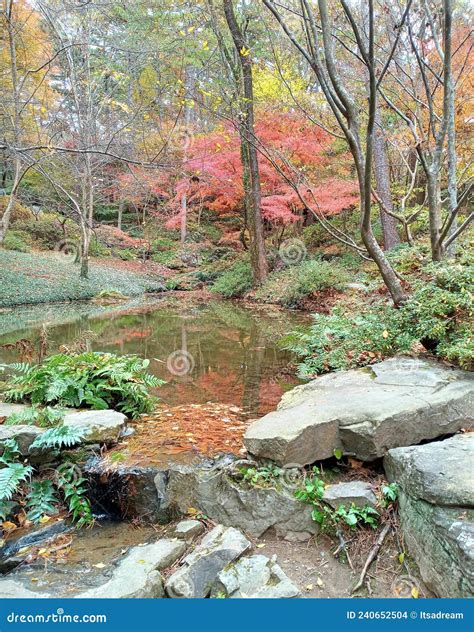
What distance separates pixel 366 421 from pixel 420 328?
1.36 meters

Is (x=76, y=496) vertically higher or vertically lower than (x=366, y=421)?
lower

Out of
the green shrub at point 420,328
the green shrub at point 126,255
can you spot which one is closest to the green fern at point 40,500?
the green shrub at point 420,328

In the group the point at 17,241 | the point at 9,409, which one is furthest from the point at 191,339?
the point at 17,241

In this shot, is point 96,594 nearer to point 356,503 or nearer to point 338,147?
point 356,503

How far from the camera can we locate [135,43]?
7.31 metres

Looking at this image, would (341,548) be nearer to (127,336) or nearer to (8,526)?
(8,526)

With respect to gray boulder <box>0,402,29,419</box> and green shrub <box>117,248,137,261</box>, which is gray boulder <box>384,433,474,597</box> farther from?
green shrub <box>117,248,137,261</box>

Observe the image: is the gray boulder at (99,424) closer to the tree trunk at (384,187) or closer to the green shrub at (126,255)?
the tree trunk at (384,187)

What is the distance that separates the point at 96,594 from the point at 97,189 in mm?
16297

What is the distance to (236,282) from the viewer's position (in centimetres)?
1433

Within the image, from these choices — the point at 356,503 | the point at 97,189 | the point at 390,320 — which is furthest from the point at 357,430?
the point at 97,189

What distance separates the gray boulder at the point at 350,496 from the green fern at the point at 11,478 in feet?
6.17

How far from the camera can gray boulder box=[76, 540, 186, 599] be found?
6.39 ft

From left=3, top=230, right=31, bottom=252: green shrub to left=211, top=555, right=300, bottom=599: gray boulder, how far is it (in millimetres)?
18002
